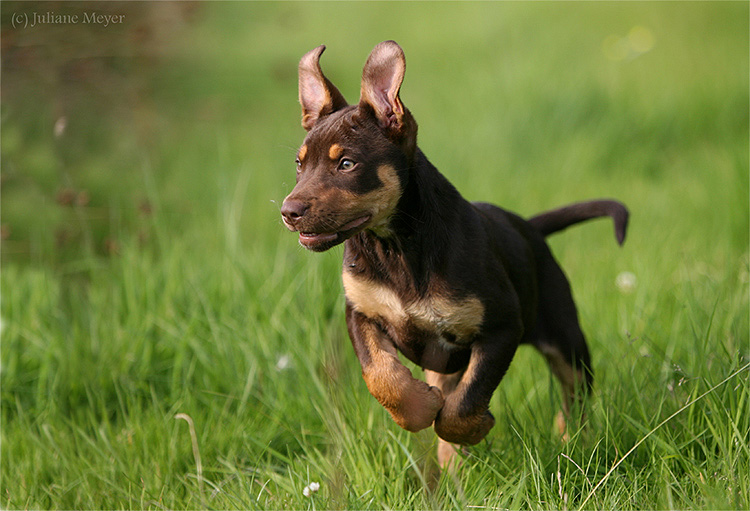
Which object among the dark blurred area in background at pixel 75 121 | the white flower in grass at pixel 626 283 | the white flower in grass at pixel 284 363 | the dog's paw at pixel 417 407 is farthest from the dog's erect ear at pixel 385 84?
the white flower in grass at pixel 626 283

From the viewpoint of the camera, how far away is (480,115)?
8.60 metres

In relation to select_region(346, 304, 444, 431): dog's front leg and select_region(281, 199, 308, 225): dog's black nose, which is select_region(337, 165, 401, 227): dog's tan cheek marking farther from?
select_region(346, 304, 444, 431): dog's front leg

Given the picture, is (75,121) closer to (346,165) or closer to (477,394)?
(346,165)

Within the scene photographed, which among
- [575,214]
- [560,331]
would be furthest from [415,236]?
[575,214]

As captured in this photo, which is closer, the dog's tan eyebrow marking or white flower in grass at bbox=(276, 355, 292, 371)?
the dog's tan eyebrow marking

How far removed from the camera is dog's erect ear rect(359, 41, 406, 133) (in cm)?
288

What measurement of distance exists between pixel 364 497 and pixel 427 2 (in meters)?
11.8

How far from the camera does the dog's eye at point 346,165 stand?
2.90 meters

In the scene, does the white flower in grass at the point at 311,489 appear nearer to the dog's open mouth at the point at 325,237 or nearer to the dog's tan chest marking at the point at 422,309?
the dog's tan chest marking at the point at 422,309

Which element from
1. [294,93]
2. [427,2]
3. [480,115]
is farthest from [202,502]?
[427,2]

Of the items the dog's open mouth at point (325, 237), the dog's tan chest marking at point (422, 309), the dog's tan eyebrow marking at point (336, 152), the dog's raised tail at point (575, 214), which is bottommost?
the dog's tan chest marking at point (422, 309)

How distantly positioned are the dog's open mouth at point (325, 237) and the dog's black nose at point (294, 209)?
9cm

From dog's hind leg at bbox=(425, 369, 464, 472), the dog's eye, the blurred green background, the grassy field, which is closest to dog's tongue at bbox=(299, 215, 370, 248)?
the dog's eye

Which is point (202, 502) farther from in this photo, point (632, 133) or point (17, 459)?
point (632, 133)
